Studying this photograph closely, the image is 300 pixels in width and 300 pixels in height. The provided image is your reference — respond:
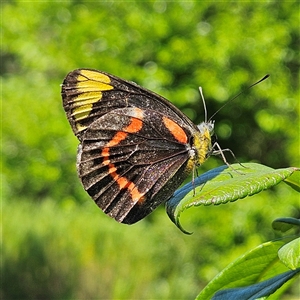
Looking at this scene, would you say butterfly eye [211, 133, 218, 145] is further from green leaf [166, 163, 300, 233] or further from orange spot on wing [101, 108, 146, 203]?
green leaf [166, 163, 300, 233]

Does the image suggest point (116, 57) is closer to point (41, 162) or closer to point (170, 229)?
point (41, 162)

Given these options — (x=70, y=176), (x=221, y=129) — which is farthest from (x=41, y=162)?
(x=221, y=129)

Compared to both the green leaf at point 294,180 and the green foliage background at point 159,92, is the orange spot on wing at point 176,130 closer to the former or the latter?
the green leaf at point 294,180

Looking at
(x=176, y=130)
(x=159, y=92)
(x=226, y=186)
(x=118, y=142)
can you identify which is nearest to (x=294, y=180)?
(x=226, y=186)

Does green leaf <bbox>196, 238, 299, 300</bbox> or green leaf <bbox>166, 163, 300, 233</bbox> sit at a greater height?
green leaf <bbox>166, 163, 300, 233</bbox>

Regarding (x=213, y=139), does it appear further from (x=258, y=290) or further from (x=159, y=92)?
(x=159, y=92)

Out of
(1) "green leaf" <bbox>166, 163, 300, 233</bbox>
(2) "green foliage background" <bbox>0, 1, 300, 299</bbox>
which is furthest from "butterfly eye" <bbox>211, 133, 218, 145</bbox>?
(2) "green foliage background" <bbox>0, 1, 300, 299</bbox>
